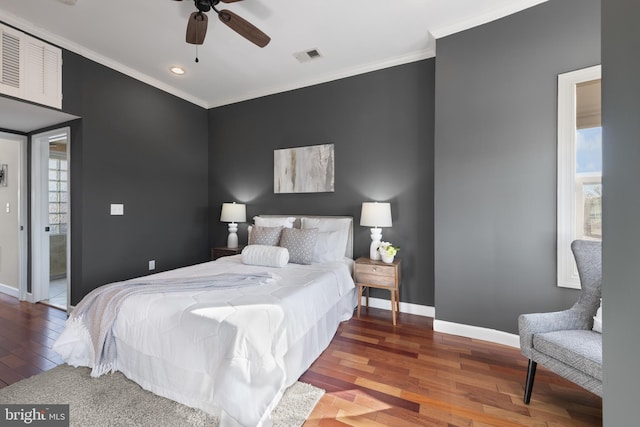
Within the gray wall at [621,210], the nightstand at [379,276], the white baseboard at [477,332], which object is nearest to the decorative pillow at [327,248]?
the nightstand at [379,276]

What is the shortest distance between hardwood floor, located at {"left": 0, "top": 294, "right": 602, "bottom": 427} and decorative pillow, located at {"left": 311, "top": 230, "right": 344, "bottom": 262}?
0.79 metres

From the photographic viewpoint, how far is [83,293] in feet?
9.97

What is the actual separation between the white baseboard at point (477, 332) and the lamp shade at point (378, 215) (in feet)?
3.77

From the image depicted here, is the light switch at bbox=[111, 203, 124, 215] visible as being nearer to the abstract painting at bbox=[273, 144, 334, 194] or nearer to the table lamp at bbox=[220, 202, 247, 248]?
the table lamp at bbox=[220, 202, 247, 248]

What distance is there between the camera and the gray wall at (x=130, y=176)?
3074 millimetres

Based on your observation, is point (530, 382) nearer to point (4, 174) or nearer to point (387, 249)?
point (387, 249)

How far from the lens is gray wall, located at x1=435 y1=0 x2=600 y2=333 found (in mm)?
2248

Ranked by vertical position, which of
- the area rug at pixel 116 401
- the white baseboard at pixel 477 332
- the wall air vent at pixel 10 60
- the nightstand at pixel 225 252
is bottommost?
the area rug at pixel 116 401

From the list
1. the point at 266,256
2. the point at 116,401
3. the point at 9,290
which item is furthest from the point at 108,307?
the point at 9,290

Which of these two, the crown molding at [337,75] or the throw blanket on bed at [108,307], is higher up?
the crown molding at [337,75]

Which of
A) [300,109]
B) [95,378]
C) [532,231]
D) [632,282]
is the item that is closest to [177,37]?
[300,109]

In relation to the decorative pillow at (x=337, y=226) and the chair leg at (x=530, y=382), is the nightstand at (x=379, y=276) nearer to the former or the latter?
the decorative pillow at (x=337, y=226)

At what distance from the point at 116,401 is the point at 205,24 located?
2.77 metres

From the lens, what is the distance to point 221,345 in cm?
146
